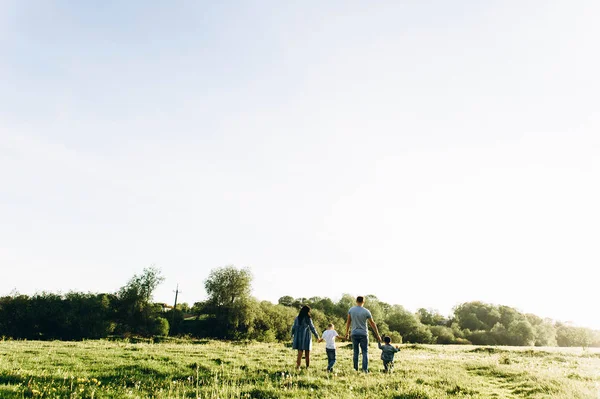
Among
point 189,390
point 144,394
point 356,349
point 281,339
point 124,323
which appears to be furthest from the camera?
point 281,339

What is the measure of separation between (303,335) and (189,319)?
226ft

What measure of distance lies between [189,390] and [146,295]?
6821 centimetres

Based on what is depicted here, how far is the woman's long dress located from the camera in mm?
13234

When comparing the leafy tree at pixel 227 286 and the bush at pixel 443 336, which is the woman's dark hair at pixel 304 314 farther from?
the bush at pixel 443 336

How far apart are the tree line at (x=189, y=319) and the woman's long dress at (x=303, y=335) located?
57.1 metres

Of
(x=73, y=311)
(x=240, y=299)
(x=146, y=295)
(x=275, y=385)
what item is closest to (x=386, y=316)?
(x=240, y=299)

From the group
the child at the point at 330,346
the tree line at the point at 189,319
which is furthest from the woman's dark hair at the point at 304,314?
the tree line at the point at 189,319

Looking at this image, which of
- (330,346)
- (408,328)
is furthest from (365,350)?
(408,328)

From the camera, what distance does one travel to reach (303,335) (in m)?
13.3

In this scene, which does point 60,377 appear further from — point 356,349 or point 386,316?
point 386,316

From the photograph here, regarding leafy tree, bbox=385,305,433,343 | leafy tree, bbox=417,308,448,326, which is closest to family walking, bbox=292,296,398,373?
leafy tree, bbox=385,305,433,343

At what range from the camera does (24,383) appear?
340 inches

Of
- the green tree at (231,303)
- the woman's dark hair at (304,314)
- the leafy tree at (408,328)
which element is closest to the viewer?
the woman's dark hair at (304,314)

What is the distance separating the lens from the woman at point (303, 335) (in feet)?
43.4
